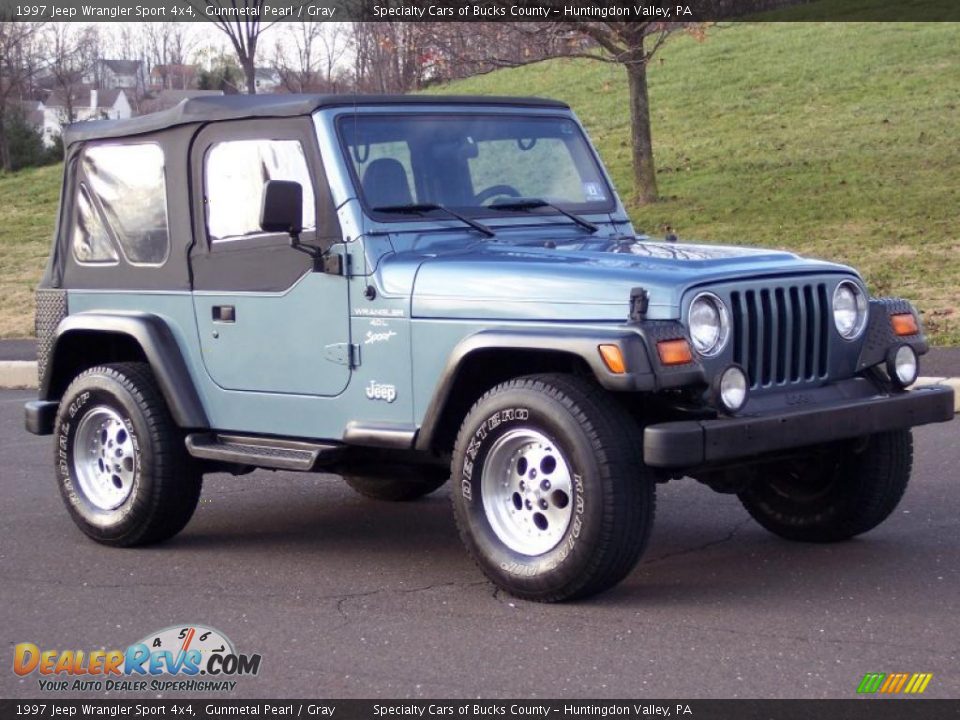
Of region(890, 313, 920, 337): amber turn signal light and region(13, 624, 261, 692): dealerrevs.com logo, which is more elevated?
region(890, 313, 920, 337): amber turn signal light

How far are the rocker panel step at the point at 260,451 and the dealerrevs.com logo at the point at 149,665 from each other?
Result: 1094mm

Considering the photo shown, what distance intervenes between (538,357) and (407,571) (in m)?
1.25

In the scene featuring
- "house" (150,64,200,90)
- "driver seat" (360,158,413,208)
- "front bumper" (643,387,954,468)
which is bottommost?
"front bumper" (643,387,954,468)

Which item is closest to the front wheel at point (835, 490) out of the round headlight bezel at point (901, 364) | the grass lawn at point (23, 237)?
the round headlight bezel at point (901, 364)

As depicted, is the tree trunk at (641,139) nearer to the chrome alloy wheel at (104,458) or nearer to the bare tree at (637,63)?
the bare tree at (637,63)

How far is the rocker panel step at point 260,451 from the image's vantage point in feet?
21.0

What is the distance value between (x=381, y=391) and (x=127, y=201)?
6.59 feet

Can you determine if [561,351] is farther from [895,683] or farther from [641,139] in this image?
[641,139]

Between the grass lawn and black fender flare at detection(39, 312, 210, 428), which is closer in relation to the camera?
black fender flare at detection(39, 312, 210, 428)

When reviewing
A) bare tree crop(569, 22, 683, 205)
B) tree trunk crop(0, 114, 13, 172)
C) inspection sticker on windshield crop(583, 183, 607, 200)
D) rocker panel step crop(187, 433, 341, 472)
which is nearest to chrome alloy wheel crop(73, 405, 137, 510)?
rocker panel step crop(187, 433, 341, 472)

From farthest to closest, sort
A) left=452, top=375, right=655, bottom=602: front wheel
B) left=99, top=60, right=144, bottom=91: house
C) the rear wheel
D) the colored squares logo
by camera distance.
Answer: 1. left=99, top=60, right=144, bottom=91: house
2. the rear wheel
3. left=452, top=375, right=655, bottom=602: front wheel
4. the colored squares logo

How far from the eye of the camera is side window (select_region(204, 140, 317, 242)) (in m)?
6.65

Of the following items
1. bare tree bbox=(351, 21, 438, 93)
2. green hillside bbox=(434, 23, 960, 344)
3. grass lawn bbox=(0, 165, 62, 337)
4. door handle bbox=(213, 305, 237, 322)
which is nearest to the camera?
door handle bbox=(213, 305, 237, 322)

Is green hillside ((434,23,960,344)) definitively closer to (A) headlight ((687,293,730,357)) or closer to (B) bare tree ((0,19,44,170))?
(A) headlight ((687,293,730,357))
